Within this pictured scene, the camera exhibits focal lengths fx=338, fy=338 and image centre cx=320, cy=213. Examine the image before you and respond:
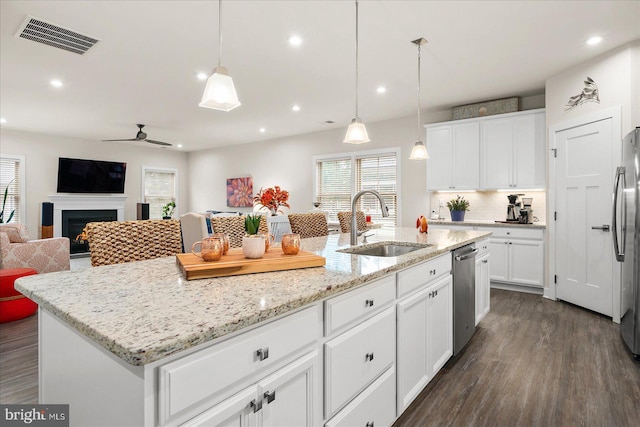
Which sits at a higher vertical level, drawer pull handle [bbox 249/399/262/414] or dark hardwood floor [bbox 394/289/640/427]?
drawer pull handle [bbox 249/399/262/414]

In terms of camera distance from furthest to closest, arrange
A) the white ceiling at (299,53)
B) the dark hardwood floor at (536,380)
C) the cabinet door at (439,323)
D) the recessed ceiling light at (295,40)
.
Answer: the recessed ceiling light at (295,40) → the white ceiling at (299,53) → the cabinet door at (439,323) → the dark hardwood floor at (536,380)

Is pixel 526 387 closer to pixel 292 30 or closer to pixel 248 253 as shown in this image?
pixel 248 253

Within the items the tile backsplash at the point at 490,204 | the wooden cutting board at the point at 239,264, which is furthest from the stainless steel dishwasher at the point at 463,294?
the tile backsplash at the point at 490,204

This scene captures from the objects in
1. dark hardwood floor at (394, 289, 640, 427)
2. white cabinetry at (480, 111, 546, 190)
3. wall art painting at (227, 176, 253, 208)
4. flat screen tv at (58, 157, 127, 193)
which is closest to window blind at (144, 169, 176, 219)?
flat screen tv at (58, 157, 127, 193)

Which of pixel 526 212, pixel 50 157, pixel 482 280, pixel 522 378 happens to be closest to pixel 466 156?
pixel 526 212

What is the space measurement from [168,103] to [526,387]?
5450 millimetres

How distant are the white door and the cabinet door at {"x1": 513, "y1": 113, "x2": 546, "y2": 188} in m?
0.42

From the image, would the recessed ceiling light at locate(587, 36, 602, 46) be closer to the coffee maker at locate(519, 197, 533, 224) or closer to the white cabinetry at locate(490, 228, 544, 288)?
the coffee maker at locate(519, 197, 533, 224)

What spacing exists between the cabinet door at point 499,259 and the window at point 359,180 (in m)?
1.86

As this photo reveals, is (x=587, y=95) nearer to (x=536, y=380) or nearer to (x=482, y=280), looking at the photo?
(x=482, y=280)

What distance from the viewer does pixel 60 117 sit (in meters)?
5.87

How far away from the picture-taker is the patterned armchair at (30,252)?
4039 millimetres

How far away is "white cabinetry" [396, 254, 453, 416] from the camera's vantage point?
1740 millimetres

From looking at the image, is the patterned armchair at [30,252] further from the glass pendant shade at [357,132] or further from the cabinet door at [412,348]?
the cabinet door at [412,348]
